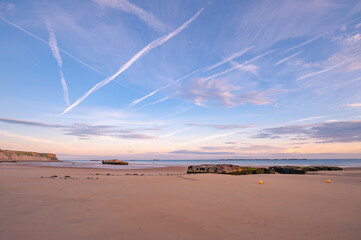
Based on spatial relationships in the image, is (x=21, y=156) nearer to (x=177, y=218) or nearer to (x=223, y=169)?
(x=223, y=169)

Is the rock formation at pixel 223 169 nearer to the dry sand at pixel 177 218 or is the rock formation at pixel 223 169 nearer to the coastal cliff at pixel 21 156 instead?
the dry sand at pixel 177 218

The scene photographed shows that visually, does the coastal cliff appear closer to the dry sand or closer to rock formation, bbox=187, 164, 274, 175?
rock formation, bbox=187, 164, 274, 175

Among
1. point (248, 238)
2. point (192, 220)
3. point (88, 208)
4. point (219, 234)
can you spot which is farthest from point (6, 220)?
point (248, 238)

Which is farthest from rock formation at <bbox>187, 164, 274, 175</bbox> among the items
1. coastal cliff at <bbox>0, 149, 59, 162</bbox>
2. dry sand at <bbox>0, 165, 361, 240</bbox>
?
coastal cliff at <bbox>0, 149, 59, 162</bbox>

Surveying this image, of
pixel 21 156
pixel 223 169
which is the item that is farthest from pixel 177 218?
pixel 21 156

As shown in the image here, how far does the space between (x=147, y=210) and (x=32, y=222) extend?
2312 mm

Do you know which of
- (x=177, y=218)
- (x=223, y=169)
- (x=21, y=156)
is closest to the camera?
(x=177, y=218)

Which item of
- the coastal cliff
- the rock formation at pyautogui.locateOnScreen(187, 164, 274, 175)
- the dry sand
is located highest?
the coastal cliff

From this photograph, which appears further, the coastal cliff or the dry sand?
the coastal cliff

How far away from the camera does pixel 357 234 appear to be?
3.56 meters

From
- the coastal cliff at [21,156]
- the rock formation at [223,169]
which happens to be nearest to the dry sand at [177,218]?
the rock formation at [223,169]

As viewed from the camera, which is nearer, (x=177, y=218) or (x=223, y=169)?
(x=177, y=218)

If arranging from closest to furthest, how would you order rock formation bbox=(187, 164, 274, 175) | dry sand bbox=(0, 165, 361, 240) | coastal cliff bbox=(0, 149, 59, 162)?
dry sand bbox=(0, 165, 361, 240)
rock formation bbox=(187, 164, 274, 175)
coastal cliff bbox=(0, 149, 59, 162)

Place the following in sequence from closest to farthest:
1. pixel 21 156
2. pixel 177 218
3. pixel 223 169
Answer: pixel 177 218, pixel 223 169, pixel 21 156
